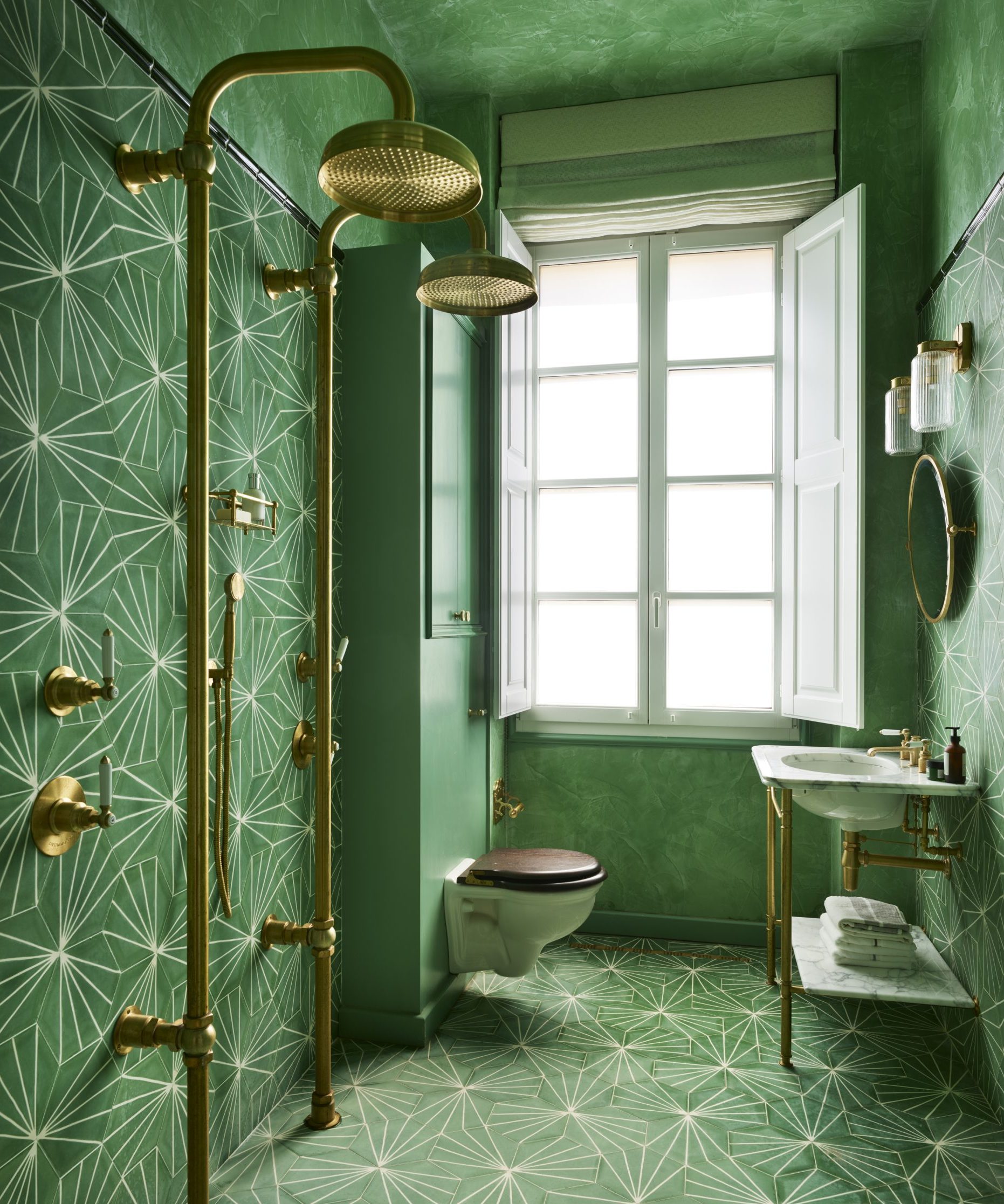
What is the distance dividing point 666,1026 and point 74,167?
245 cm

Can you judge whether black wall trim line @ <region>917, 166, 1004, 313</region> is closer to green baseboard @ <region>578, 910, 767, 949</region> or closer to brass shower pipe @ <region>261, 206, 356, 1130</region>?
brass shower pipe @ <region>261, 206, 356, 1130</region>

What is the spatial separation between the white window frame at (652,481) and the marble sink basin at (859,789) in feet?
2.42

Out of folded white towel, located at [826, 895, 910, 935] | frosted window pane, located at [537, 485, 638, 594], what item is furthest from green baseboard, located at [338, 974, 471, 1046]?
frosted window pane, located at [537, 485, 638, 594]

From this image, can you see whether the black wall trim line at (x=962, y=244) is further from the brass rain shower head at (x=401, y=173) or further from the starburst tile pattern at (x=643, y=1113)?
the starburst tile pattern at (x=643, y=1113)

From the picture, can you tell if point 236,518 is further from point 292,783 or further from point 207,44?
point 207,44

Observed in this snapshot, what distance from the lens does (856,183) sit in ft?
9.50

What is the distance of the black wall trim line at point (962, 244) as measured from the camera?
2066 millimetres

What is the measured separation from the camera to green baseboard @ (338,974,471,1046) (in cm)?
230

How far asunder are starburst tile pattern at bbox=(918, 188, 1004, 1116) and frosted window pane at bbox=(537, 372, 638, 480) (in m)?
1.11

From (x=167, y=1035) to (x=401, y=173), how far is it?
4.72 feet

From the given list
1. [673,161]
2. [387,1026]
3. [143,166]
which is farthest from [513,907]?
[673,161]

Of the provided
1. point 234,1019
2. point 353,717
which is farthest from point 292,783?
point 234,1019

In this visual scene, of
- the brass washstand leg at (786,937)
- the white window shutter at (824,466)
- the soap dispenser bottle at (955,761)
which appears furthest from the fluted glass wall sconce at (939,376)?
the brass washstand leg at (786,937)

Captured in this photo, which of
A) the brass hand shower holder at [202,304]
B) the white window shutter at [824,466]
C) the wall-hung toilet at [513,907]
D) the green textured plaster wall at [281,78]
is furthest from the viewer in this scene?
the white window shutter at [824,466]
